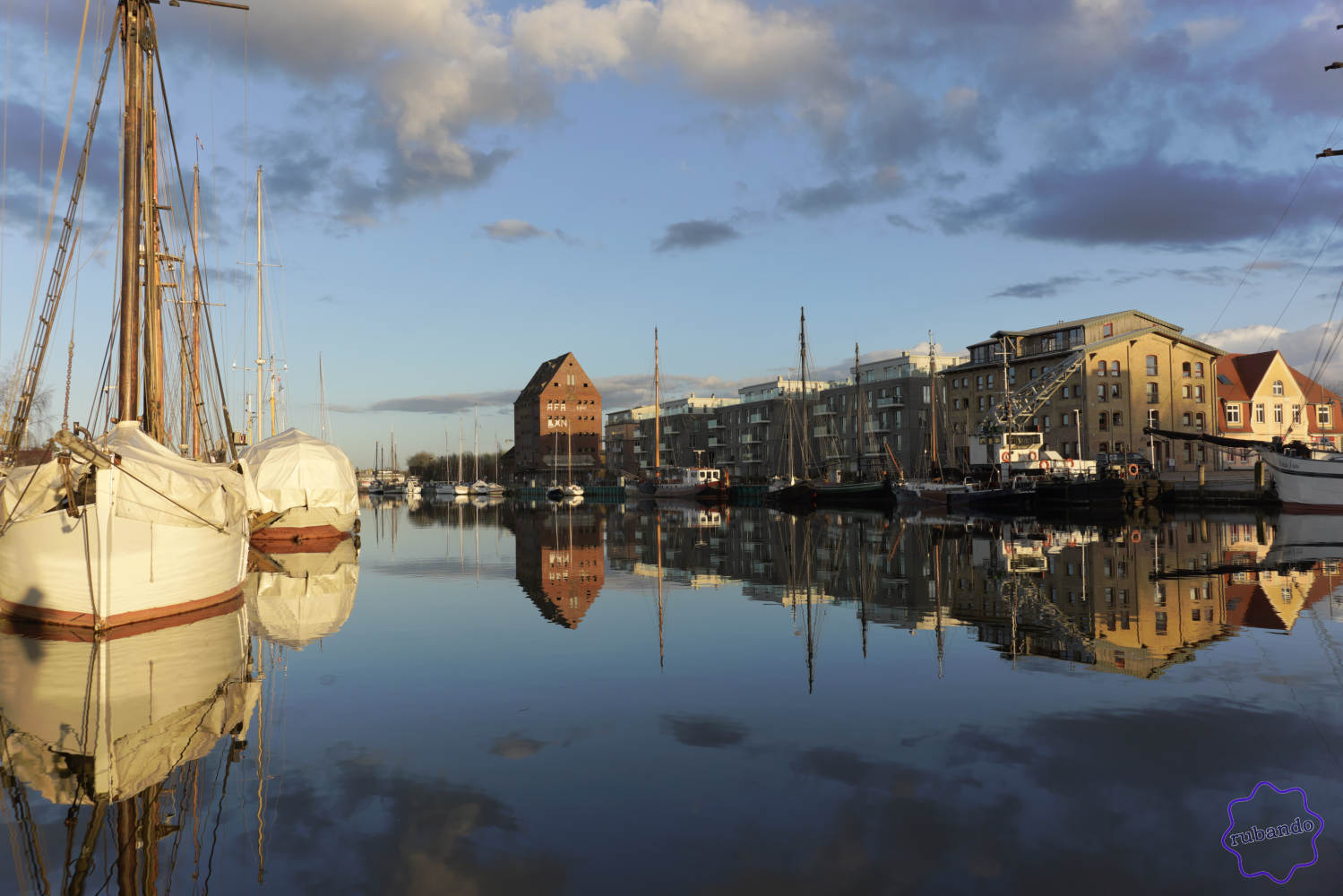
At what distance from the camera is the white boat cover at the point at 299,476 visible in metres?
33.5

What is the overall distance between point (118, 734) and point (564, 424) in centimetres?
15642

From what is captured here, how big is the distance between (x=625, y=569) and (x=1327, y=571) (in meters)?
16.8

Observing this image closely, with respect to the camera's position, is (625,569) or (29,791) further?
(625,569)

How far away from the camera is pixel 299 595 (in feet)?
64.0

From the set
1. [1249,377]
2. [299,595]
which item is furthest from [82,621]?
[1249,377]

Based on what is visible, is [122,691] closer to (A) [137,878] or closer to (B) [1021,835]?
(A) [137,878]

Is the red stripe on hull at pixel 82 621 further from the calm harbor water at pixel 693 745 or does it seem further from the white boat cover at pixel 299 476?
the white boat cover at pixel 299 476

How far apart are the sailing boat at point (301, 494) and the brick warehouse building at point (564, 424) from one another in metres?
121

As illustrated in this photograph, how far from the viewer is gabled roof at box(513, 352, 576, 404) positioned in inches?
6599

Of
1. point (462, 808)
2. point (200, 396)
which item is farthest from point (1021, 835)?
point (200, 396)

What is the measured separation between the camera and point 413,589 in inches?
829

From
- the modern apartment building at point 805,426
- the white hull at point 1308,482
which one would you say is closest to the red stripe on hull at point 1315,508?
the white hull at point 1308,482

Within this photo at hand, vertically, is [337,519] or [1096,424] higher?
[1096,424]

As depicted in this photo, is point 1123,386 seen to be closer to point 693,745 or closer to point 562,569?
point 562,569
